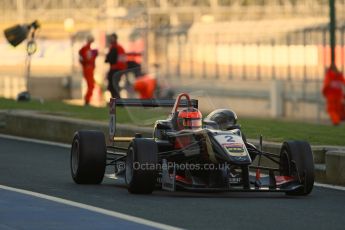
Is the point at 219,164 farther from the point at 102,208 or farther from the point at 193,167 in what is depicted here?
the point at 102,208

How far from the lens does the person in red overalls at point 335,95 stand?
1283 inches

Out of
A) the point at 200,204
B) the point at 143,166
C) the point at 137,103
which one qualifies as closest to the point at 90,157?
the point at 137,103

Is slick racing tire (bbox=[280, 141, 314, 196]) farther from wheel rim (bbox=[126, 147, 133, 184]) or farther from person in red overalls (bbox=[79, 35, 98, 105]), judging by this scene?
person in red overalls (bbox=[79, 35, 98, 105])

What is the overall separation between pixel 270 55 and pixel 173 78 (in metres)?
4.76

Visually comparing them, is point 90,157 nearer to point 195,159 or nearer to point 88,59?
point 195,159

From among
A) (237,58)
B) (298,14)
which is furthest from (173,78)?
(298,14)

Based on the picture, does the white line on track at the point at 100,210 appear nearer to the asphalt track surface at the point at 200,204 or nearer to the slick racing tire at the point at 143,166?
the asphalt track surface at the point at 200,204

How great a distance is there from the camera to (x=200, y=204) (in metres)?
12.2

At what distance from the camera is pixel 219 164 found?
42.3 ft

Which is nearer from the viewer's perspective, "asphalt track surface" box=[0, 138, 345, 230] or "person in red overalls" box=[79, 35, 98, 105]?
"asphalt track surface" box=[0, 138, 345, 230]

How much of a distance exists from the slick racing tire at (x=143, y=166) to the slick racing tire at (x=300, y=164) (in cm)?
137

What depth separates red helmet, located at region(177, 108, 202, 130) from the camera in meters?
13.6

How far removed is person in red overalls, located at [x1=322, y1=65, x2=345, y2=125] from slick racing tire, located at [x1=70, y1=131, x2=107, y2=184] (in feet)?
62.4

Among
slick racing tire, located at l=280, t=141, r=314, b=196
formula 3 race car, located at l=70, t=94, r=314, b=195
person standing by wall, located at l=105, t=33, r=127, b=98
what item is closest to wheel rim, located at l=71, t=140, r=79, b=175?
formula 3 race car, located at l=70, t=94, r=314, b=195
